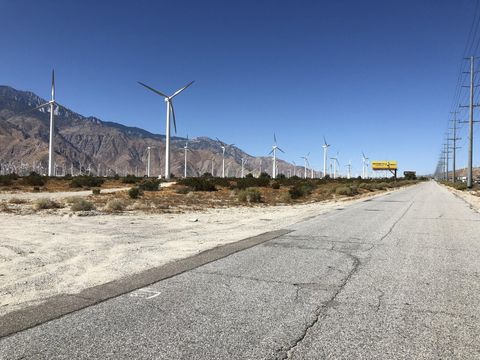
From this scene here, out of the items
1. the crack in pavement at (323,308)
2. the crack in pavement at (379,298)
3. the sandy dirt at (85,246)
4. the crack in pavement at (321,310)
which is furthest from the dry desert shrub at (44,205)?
the crack in pavement at (379,298)

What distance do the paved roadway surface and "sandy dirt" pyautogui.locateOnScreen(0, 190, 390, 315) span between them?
1494 millimetres

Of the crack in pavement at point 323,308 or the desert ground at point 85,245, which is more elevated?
the crack in pavement at point 323,308

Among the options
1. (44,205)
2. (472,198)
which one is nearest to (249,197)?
(44,205)

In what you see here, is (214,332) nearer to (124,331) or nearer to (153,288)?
(124,331)

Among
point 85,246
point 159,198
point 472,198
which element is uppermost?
point 472,198

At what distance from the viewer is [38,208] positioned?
23.0 meters

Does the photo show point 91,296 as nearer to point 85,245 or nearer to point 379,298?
point 379,298

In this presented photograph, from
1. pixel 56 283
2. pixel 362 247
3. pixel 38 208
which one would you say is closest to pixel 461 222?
pixel 362 247

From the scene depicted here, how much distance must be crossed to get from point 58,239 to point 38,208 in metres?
11.6

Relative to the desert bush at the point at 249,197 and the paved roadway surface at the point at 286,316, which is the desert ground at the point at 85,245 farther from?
the desert bush at the point at 249,197

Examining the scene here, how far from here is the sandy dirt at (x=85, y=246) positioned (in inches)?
295

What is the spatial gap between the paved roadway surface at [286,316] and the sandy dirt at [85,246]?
1.49 meters

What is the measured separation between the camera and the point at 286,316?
5.61 meters

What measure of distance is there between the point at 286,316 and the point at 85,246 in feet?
24.5
